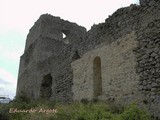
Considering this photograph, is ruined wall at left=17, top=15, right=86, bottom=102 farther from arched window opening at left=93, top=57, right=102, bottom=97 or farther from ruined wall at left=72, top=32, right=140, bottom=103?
arched window opening at left=93, top=57, right=102, bottom=97

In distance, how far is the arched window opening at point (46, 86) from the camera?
49.6 ft

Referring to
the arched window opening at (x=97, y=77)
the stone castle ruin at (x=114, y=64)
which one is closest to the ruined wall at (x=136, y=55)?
the stone castle ruin at (x=114, y=64)

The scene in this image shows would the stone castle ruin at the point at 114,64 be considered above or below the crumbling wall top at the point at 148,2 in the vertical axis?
below

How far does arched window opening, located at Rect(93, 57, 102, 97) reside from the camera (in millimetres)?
10180

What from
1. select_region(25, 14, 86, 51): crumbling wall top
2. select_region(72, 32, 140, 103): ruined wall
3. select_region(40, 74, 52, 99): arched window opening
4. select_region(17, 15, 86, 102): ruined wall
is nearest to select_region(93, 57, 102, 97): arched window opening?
select_region(72, 32, 140, 103): ruined wall

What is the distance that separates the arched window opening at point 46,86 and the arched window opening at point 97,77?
17.2ft

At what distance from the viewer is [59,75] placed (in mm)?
13406

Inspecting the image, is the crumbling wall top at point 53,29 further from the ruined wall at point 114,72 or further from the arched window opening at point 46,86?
the ruined wall at point 114,72

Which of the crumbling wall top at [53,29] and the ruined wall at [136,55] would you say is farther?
the crumbling wall top at [53,29]

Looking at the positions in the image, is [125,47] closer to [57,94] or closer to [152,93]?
[152,93]

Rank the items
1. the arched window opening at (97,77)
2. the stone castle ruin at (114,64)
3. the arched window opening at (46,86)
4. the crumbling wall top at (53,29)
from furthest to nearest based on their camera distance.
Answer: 1. the crumbling wall top at (53,29)
2. the arched window opening at (46,86)
3. the arched window opening at (97,77)
4. the stone castle ruin at (114,64)

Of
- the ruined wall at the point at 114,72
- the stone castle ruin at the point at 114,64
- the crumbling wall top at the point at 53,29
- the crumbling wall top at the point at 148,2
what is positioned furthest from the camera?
the crumbling wall top at the point at 53,29

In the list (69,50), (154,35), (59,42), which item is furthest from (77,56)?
(59,42)

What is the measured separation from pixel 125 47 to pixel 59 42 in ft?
33.4
